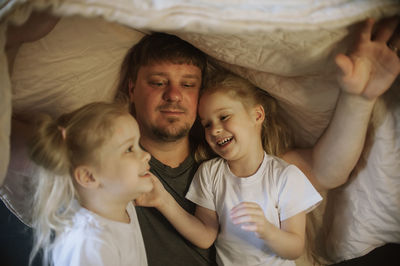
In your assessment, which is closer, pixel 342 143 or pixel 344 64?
pixel 344 64

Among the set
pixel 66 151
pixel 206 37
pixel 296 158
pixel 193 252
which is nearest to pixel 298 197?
pixel 296 158

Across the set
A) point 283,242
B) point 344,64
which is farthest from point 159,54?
point 283,242

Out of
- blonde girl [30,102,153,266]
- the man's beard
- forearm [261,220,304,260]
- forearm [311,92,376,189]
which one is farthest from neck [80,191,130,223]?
forearm [311,92,376,189]

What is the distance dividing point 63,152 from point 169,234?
46 cm

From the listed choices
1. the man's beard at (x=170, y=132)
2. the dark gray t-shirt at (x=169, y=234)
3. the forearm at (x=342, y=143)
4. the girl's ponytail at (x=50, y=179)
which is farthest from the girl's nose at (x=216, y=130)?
the girl's ponytail at (x=50, y=179)

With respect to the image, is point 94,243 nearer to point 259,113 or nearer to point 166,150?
point 166,150

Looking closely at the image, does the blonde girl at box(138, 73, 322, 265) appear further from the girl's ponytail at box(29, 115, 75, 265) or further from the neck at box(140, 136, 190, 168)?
the girl's ponytail at box(29, 115, 75, 265)

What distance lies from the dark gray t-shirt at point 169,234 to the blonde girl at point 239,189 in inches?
1.9

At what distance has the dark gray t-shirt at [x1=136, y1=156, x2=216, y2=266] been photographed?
42.7 inches

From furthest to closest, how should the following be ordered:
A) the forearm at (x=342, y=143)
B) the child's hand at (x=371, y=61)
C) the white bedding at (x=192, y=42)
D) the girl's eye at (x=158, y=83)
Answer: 1. the girl's eye at (x=158, y=83)
2. the forearm at (x=342, y=143)
3. the child's hand at (x=371, y=61)
4. the white bedding at (x=192, y=42)

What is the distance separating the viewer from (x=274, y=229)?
36.3 inches

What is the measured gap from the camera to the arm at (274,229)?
0.86m

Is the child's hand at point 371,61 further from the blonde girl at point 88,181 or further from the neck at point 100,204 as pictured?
the neck at point 100,204

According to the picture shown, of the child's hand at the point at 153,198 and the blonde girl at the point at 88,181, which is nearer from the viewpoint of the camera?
the blonde girl at the point at 88,181
